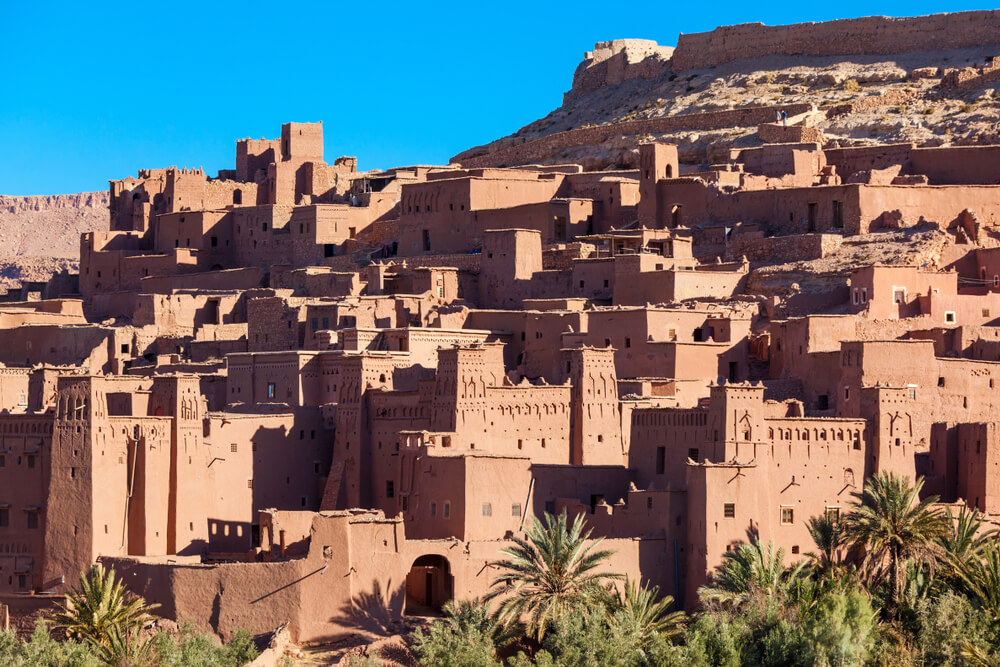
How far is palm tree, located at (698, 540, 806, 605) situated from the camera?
1422 inches

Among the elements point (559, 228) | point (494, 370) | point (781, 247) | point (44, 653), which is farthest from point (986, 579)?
point (559, 228)

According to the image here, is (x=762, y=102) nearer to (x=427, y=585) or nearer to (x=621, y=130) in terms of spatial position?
(x=621, y=130)

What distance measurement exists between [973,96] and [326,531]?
32.1 m

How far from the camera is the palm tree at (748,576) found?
36.1m

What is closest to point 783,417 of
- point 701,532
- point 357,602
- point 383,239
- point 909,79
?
point 701,532

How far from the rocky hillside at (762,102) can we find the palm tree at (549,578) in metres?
24.5

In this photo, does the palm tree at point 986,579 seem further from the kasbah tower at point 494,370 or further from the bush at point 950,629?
the kasbah tower at point 494,370

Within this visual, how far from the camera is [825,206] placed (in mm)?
52719

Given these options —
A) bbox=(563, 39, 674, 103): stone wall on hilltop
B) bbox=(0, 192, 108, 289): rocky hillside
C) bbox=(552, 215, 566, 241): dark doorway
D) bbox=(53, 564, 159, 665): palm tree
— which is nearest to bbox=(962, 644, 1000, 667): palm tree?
bbox=(53, 564, 159, 665): palm tree

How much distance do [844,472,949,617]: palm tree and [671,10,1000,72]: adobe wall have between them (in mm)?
31934

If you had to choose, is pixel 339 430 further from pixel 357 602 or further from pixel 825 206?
pixel 825 206

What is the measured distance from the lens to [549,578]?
120 ft

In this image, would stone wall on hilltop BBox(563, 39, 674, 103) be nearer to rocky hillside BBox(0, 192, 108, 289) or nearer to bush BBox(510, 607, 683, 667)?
bush BBox(510, 607, 683, 667)

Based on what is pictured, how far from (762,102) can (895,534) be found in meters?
30.9
